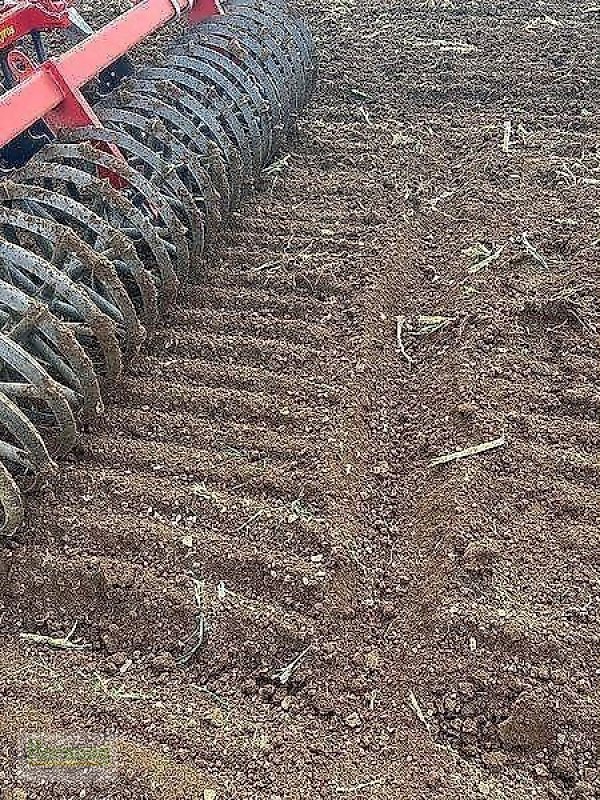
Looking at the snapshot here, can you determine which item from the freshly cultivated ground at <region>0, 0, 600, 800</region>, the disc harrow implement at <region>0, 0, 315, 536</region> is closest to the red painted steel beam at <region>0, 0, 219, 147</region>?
the disc harrow implement at <region>0, 0, 315, 536</region>

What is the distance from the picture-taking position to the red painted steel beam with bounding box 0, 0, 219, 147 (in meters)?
4.07

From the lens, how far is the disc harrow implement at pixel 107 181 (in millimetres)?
3531

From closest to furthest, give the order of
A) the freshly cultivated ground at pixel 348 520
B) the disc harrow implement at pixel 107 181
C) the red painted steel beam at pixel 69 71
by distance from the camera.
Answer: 1. the freshly cultivated ground at pixel 348 520
2. the disc harrow implement at pixel 107 181
3. the red painted steel beam at pixel 69 71

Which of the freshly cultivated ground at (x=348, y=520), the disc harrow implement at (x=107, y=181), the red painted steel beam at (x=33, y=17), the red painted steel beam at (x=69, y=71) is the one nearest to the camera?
the freshly cultivated ground at (x=348, y=520)

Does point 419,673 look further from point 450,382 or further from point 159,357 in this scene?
point 159,357

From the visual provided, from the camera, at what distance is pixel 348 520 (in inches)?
141

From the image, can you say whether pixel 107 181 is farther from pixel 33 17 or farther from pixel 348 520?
pixel 348 520

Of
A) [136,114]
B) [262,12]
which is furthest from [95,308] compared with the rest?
[262,12]

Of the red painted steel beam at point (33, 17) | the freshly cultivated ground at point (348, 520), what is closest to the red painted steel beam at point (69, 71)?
the red painted steel beam at point (33, 17)

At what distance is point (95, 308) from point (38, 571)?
3.17 ft

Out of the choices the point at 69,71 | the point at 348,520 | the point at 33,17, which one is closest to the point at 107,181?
the point at 69,71

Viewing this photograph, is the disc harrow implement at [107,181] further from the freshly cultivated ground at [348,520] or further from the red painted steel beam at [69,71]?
the freshly cultivated ground at [348,520]

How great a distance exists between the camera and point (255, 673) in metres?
3.14

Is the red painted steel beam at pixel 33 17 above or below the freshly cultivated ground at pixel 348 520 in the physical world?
above
